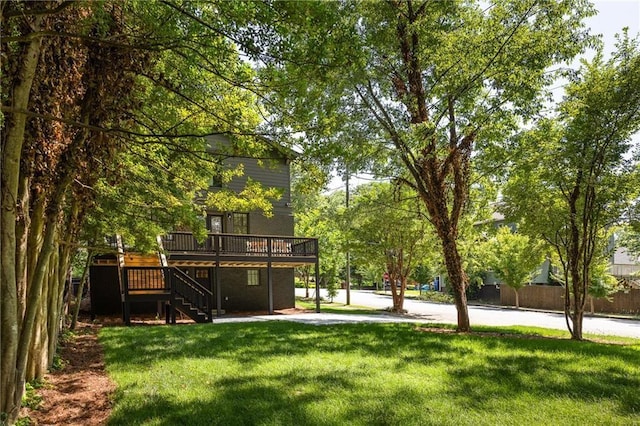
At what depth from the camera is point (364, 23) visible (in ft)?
35.9

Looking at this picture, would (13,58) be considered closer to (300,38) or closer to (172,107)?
(300,38)

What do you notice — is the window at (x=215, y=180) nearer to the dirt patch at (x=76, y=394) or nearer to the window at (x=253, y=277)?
the dirt patch at (x=76, y=394)

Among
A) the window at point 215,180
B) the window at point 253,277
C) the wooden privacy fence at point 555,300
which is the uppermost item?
the window at point 215,180

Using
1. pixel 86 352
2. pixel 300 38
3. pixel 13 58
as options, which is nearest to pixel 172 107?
pixel 13 58

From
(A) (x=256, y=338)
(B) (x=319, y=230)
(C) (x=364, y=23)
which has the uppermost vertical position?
(C) (x=364, y=23)

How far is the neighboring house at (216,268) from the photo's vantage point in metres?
13.7

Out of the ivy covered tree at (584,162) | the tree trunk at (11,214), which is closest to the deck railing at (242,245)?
the ivy covered tree at (584,162)

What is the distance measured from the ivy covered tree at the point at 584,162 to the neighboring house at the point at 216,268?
24.0ft

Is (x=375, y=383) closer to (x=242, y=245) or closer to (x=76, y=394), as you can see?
(x=76, y=394)

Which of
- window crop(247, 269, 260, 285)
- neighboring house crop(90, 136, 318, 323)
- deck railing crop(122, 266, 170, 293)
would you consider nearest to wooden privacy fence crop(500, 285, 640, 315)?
neighboring house crop(90, 136, 318, 323)

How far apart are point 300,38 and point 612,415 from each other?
4388 millimetres

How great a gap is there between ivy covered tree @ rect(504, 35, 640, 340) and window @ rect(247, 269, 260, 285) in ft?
44.1

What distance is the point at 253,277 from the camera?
68.8ft

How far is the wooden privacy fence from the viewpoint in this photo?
23.8m
